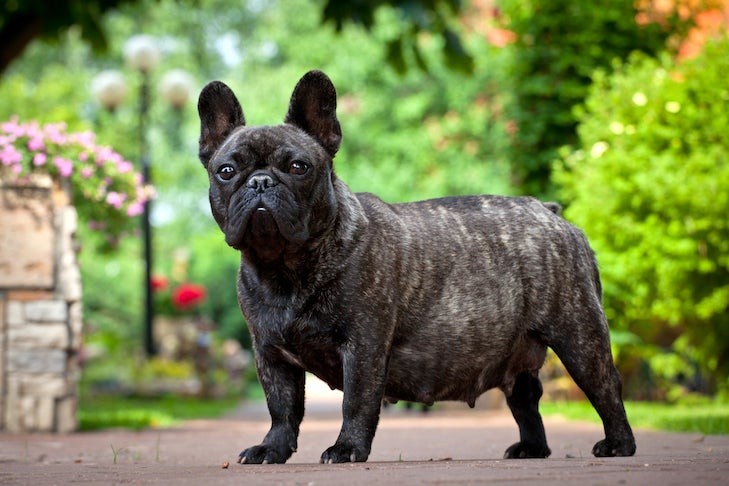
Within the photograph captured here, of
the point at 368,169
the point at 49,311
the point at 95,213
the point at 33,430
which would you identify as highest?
the point at 368,169

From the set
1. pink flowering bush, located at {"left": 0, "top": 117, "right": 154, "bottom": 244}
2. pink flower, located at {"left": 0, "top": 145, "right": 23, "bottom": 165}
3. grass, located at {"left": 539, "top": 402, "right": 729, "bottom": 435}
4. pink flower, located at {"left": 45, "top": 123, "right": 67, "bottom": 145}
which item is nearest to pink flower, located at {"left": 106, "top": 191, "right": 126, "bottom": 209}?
pink flowering bush, located at {"left": 0, "top": 117, "right": 154, "bottom": 244}

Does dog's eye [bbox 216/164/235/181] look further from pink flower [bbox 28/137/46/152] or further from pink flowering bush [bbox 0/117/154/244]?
pink flower [bbox 28/137/46/152]

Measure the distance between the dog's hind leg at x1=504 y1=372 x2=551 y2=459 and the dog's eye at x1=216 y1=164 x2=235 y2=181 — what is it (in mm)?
2120

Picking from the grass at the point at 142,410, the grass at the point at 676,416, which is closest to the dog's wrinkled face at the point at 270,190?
the grass at the point at 676,416

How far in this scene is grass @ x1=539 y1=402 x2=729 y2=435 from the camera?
10.8 metres

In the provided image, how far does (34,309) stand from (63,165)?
1518 mm

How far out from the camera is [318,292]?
5.74 metres

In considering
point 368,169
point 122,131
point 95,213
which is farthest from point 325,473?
point 122,131

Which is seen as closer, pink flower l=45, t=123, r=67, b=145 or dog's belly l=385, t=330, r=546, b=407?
dog's belly l=385, t=330, r=546, b=407

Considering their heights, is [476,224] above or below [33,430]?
above

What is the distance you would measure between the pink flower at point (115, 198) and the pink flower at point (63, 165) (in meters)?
1.09

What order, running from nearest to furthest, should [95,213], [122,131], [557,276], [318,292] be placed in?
[318,292], [557,276], [95,213], [122,131]

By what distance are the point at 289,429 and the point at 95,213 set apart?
832cm

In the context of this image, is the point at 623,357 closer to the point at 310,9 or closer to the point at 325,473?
the point at 325,473
